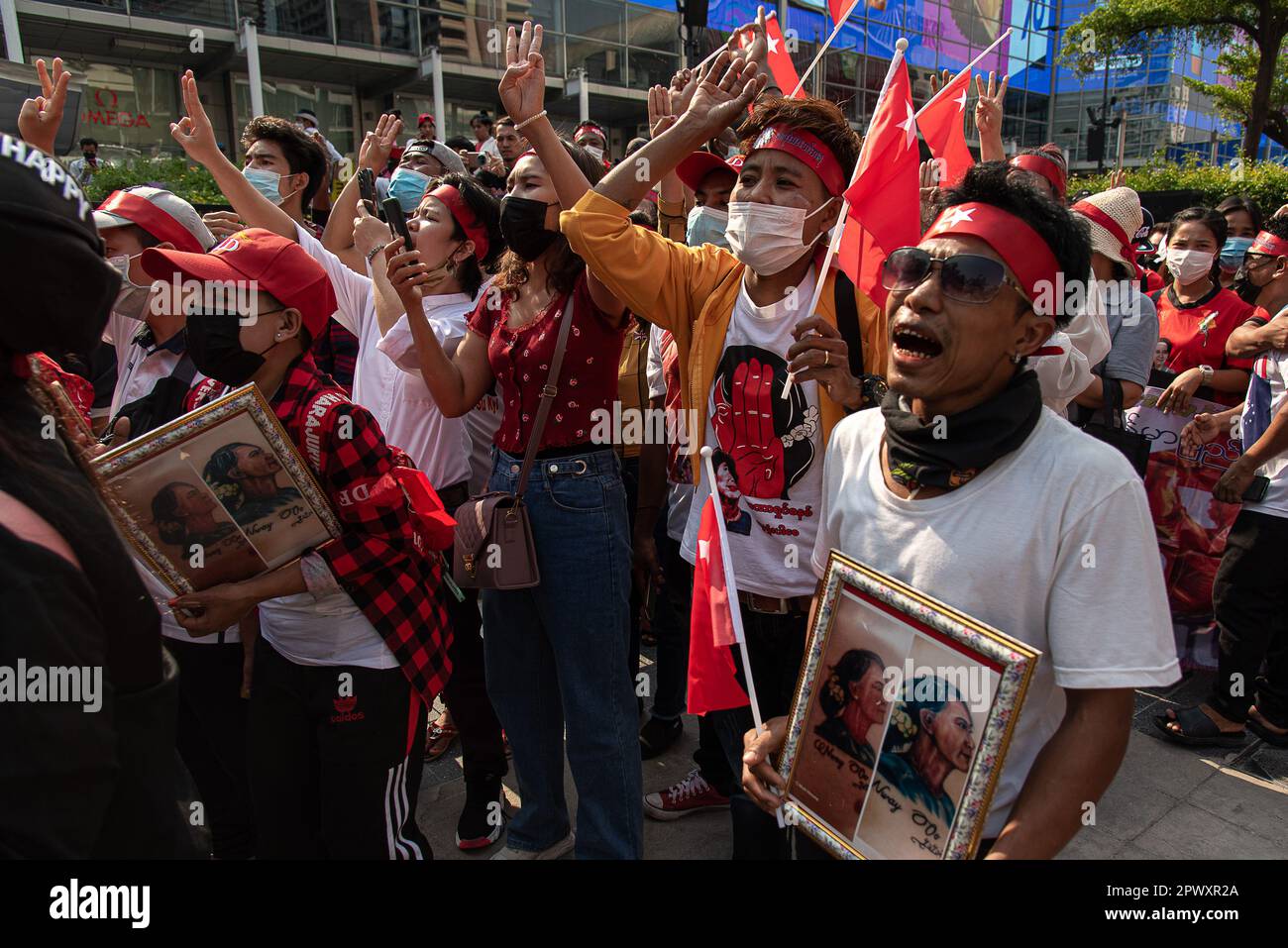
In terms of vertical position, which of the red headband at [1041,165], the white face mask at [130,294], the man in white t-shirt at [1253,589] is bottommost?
the man in white t-shirt at [1253,589]

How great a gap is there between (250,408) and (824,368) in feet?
4.55

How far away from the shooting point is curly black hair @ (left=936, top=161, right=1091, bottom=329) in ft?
5.41

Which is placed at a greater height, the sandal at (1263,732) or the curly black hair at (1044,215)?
the curly black hair at (1044,215)

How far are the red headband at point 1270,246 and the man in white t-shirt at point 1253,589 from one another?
391 mm

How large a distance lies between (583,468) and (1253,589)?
3229mm

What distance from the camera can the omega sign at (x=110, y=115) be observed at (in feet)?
58.2

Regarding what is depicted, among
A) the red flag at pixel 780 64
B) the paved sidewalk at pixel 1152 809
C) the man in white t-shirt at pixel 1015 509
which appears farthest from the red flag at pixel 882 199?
the paved sidewalk at pixel 1152 809

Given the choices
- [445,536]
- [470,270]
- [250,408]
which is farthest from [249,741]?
[470,270]

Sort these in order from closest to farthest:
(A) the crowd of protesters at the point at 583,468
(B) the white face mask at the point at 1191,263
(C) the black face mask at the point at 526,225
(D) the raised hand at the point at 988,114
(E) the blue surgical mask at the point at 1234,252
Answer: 1. (A) the crowd of protesters at the point at 583,468
2. (C) the black face mask at the point at 526,225
3. (D) the raised hand at the point at 988,114
4. (B) the white face mask at the point at 1191,263
5. (E) the blue surgical mask at the point at 1234,252

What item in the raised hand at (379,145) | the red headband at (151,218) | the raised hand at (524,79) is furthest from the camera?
the raised hand at (379,145)

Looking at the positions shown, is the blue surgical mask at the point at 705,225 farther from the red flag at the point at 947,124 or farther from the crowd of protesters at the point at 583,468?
the red flag at the point at 947,124

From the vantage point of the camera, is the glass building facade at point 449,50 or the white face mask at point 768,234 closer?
the white face mask at point 768,234

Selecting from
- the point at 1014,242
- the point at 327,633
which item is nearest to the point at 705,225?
the point at 1014,242

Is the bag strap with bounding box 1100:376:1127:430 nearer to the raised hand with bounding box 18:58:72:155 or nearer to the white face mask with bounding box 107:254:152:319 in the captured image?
the white face mask with bounding box 107:254:152:319
